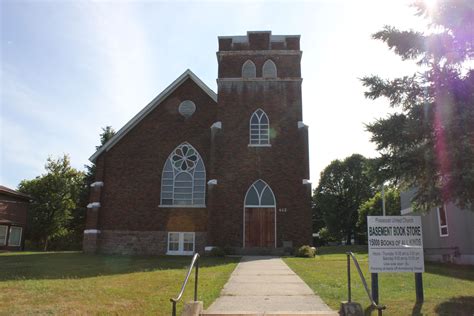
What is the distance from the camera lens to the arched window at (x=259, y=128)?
25.2 metres

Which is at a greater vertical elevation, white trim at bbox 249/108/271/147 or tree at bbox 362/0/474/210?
white trim at bbox 249/108/271/147

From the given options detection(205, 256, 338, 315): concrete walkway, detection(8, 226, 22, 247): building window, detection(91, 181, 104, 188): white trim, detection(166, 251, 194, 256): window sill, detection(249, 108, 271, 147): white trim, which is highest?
detection(249, 108, 271, 147): white trim

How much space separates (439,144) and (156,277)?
8449mm

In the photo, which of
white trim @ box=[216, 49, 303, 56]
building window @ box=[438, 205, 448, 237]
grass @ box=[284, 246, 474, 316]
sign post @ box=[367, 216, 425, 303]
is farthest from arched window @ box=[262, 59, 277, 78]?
sign post @ box=[367, 216, 425, 303]

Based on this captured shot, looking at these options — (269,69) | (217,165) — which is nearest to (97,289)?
(217,165)

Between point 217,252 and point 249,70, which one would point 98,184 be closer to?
point 217,252

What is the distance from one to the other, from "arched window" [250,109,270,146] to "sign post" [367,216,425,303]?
53.5 feet

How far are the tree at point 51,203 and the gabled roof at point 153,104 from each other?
17481mm

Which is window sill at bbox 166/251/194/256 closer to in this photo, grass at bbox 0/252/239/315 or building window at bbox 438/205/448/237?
grass at bbox 0/252/239/315

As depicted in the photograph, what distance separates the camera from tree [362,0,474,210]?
352 inches

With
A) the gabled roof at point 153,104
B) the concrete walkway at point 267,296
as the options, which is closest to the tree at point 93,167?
the gabled roof at point 153,104

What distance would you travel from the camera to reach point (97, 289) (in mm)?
10844

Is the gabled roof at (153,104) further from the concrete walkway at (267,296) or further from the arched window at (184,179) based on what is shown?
the concrete walkway at (267,296)

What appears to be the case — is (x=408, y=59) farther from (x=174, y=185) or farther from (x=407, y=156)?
(x=174, y=185)
